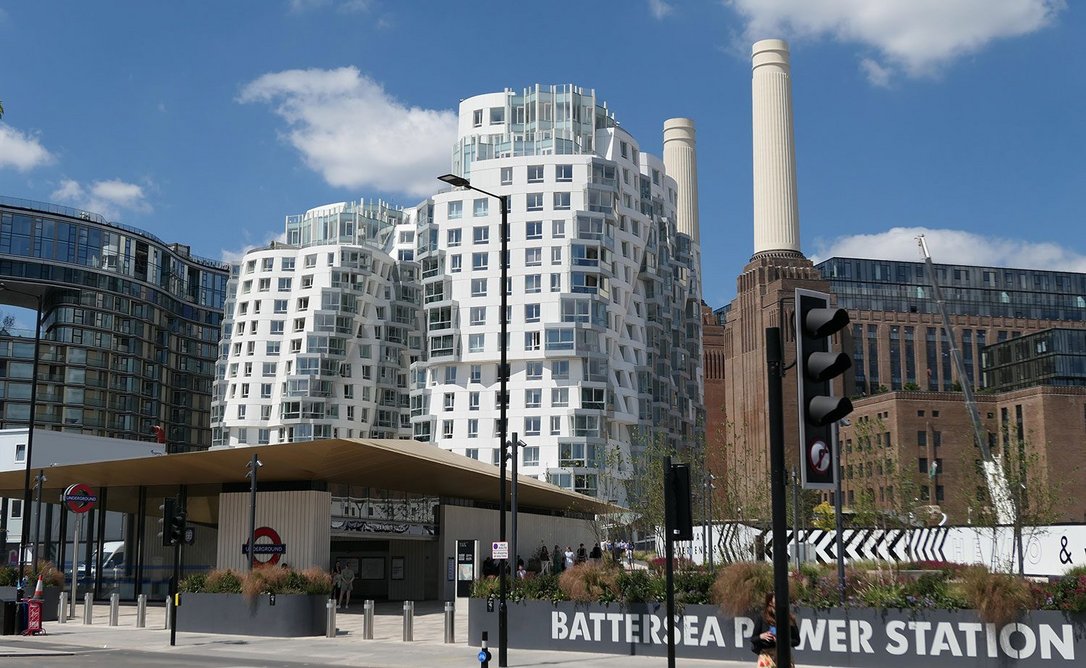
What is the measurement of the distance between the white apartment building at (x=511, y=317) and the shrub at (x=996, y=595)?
65.7 m

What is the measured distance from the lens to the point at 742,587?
2455 centimetres

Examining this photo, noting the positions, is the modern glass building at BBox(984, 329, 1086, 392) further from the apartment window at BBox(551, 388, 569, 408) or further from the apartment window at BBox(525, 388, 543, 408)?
the apartment window at BBox(525, 388, 543, 408)

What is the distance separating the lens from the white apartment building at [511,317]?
10256 cm

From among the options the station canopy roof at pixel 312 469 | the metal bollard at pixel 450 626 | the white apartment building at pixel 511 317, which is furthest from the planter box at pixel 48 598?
the white apartment building at pixel 511 317

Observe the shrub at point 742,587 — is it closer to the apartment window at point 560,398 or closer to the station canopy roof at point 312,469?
the station canopy roof at point 312,469

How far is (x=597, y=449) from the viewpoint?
100m

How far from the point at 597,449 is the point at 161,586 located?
56.0 metres

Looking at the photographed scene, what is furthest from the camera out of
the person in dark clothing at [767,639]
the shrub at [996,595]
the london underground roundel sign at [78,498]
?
the london underground roundel sign at [78,498]

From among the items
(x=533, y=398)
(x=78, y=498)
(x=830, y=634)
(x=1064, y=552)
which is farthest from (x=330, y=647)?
(x=533, y=398)

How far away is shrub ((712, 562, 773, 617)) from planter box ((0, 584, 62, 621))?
1006 inches

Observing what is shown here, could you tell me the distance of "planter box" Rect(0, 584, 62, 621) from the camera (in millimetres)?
39031

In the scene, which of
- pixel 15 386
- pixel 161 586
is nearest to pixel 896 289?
pixel 15 386

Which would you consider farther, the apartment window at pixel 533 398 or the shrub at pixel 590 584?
the apartment window at pixel 533 398

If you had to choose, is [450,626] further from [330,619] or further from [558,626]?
[330,619]
